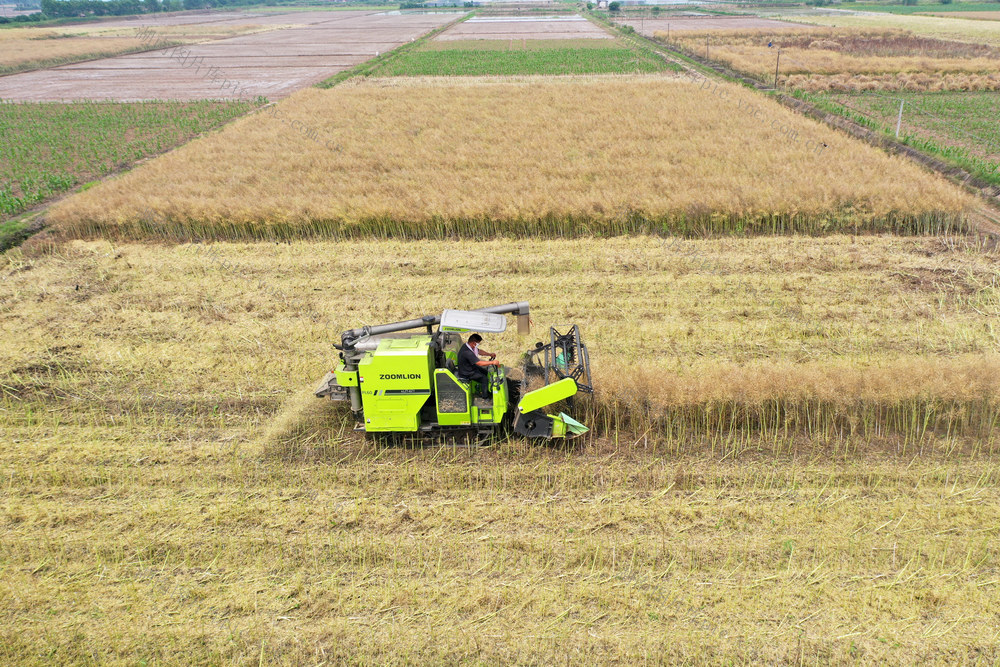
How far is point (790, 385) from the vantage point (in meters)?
8.94

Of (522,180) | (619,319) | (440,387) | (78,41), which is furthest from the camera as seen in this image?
(78,41)

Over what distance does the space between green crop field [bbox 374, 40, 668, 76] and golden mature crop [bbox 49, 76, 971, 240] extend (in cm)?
1573

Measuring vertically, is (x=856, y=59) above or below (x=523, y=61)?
below

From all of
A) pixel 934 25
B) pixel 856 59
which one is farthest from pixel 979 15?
pixel 856 59

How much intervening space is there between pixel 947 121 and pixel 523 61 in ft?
92.7

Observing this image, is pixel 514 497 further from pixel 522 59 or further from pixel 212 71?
pixel 212 71

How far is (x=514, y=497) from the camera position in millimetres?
7613

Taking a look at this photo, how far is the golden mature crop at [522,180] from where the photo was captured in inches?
615

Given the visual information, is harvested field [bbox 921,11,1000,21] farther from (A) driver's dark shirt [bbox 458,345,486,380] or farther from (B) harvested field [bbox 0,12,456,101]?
(A) driver's dark shirt [bbox 458,345,486,380]

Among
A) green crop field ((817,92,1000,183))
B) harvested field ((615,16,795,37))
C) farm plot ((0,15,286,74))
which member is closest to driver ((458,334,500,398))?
green crop field ((817,92,1000,183))

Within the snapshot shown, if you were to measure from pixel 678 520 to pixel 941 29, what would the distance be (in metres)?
81.9

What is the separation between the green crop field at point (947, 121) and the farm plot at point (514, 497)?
10667 mm

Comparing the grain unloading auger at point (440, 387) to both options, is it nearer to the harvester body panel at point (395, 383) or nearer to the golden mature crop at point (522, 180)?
the harvester body panel at point (395, 383)

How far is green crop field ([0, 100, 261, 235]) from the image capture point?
21297 mm
